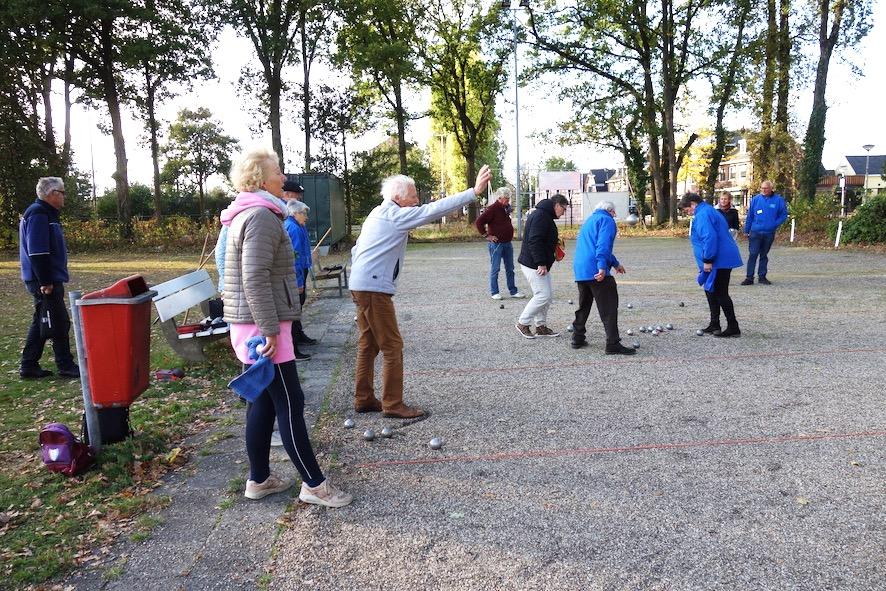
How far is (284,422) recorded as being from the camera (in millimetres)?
3471

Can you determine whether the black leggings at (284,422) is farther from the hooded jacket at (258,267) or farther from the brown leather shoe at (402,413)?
the brown leather shoe at (402,413)

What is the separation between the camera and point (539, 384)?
612 cm

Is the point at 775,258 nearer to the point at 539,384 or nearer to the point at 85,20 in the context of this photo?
the point at 539,384

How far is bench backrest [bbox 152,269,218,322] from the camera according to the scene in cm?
621

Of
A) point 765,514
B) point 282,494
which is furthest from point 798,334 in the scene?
point 282,494

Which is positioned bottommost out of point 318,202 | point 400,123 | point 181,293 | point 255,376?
point 255,376

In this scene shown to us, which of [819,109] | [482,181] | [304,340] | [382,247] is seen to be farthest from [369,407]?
[819,109]

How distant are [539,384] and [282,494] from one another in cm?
297

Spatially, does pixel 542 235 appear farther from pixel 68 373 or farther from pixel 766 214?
pixel 766 214

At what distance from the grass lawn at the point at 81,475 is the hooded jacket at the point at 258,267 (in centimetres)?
124

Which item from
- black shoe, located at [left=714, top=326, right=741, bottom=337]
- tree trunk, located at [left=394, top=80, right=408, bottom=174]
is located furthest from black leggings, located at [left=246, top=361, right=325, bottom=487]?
tree trunk, located at [left=394, top=80, right=408, bottom=174]

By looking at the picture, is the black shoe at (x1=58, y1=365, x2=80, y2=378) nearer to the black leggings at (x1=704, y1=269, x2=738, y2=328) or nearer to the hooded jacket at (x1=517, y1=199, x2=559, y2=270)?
the hooded jacket at (x1=517, y1=199, x2=559, y2=270)

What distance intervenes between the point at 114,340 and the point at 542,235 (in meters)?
5.18

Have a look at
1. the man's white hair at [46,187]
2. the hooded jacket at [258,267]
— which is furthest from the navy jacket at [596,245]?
the man's white hair at [46,187]
